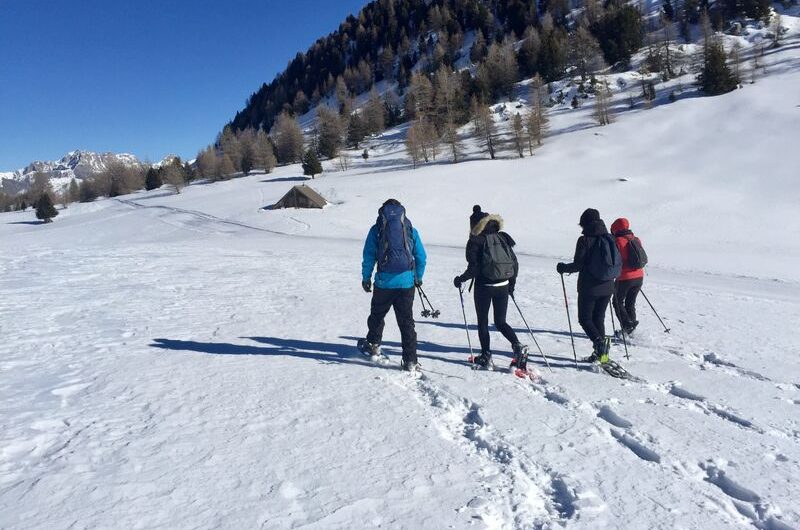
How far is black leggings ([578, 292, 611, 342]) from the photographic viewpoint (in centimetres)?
570

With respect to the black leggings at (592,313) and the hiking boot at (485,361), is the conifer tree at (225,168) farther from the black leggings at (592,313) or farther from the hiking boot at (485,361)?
the black leggings at (592,313)

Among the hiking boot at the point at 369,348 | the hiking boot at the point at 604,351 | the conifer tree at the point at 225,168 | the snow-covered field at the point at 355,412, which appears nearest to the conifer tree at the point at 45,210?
the conifer tree at the point at 225,168

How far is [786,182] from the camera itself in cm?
2764

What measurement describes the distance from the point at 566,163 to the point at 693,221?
17958mm

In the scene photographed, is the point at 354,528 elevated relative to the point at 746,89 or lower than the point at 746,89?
lower

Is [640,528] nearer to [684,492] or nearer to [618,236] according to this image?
[684,492]

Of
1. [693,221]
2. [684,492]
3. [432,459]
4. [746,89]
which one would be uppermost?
[746,89]

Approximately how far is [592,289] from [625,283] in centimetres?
140

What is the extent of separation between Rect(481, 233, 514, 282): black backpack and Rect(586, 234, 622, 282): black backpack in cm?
101

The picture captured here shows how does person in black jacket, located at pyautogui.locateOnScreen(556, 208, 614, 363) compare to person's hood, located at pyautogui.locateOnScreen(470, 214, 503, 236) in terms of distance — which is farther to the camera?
person in black jacket, located at pyautogui.locateOnScreen(556, 208, 614, 363)

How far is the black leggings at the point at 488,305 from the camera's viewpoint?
5.36m

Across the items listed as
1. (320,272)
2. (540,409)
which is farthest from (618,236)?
(320,272)

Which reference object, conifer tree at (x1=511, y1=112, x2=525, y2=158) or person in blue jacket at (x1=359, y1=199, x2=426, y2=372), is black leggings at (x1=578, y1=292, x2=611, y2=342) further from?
conifer tree at (x1=511, y1=112, x2=525, y2=158)

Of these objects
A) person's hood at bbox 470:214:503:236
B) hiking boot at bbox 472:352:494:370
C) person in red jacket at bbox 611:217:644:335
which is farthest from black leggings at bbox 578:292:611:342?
person's hood at bbox 470:214:503:236
